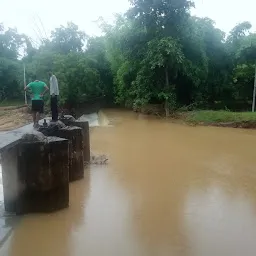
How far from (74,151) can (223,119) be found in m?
11.7

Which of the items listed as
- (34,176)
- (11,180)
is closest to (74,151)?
(34,176)

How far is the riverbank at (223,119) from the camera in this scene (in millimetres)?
17016

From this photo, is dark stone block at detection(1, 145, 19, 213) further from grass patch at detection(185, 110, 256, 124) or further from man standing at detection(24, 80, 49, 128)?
grass patch at detection(185, 110, 256, 124)

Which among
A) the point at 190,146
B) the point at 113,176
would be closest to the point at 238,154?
the point at 190,146

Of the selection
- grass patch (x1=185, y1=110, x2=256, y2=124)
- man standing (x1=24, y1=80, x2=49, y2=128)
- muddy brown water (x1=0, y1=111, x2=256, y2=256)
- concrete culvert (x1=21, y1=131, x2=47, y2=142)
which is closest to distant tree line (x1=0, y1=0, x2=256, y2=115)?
grass patch (x1=185, y1=110, x2=256, y2=124)

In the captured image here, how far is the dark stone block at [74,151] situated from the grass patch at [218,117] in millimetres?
11304

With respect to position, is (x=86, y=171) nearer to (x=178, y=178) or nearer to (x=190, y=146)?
(x=178, y=178)

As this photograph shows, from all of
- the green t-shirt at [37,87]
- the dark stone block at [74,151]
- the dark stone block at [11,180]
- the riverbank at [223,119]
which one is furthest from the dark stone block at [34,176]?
the riverbank at [223,119]

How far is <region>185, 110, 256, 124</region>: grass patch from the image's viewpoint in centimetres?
1727

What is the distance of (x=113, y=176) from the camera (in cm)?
876

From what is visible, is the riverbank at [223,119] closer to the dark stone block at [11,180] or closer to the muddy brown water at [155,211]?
the muddy brown water at [155,211]

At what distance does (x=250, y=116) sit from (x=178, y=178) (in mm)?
10223

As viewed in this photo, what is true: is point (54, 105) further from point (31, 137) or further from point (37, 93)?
point (31, 137)

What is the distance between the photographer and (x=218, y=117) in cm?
1811
